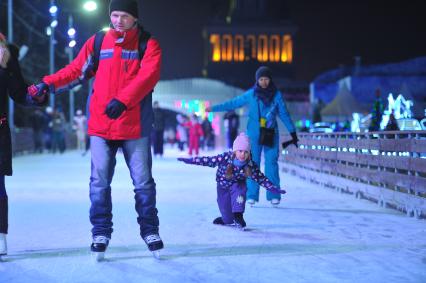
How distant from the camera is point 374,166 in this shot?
10.2 m

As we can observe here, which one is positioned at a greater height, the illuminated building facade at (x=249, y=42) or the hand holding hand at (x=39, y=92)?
the illuminated building facade at (x=249, y=42)

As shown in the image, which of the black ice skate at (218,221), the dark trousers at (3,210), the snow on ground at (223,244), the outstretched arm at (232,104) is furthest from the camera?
the outstretched arm at (232,104)

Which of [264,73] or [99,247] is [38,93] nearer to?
[99,247]

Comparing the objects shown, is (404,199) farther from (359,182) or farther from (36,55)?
(36,55)

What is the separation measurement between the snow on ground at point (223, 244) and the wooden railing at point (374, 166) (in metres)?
0.27

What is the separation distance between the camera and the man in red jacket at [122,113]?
16.8ft

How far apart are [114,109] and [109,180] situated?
0.66 m

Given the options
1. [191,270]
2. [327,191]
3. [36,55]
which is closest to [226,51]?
[36,55]

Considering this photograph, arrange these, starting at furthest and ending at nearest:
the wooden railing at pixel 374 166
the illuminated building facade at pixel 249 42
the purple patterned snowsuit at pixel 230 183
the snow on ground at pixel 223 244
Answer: the illuminated building facade at pixel 249 42 → the wooden railing at pixel 374 166 → the purple patterned snowsuit at pixel 230 183 → the snow on ground at pixel 223 244

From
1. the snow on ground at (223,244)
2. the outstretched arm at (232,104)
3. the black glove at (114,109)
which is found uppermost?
the outstretched arm at (232,104)

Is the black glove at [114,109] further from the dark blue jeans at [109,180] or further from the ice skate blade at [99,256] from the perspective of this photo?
the ice skate blade at [99,256]

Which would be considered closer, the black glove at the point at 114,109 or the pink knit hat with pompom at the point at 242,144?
the black glove at the point at 114,109

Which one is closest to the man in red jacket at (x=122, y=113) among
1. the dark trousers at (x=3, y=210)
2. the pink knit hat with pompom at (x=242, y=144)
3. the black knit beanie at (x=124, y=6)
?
the black knit beanie at (x=124, y=6)

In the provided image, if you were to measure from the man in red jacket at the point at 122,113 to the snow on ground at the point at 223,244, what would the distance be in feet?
1.07
